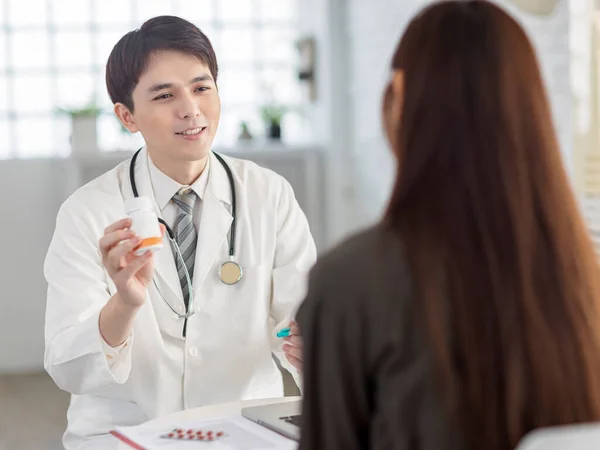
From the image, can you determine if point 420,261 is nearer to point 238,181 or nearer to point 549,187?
point 549,187

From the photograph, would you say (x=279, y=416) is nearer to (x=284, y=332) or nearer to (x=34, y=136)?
(x=284, y=332)

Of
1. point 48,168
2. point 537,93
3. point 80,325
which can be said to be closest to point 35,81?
point 48,168

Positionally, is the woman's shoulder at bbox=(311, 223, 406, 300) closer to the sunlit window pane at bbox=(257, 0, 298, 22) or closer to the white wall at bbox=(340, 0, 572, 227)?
the white wall at bbox=(340, 0, 572, 227)

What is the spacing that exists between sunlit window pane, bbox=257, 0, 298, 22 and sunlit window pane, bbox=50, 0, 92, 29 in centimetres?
104

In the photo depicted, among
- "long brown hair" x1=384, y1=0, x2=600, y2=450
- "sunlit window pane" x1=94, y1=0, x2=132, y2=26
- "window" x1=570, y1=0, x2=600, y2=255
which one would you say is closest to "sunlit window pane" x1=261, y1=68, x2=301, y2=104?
"sunlit window pane" x1=94, y1=0, x2=132, y2=26

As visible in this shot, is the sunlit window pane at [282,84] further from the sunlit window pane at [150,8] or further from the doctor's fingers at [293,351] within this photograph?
the doctor's fingers at [293,351]

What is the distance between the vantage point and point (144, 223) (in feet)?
4.81

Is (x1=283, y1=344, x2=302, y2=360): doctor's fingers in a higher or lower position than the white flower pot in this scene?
lower

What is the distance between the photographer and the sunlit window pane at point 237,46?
5492 mm

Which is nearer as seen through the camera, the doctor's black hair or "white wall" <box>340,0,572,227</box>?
the doctor's black hair

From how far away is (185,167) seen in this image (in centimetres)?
198

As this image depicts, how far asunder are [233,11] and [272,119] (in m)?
0.76

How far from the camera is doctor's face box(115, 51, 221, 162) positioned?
1.93m

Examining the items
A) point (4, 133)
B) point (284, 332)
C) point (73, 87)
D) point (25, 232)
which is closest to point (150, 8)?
point (73, 87)
